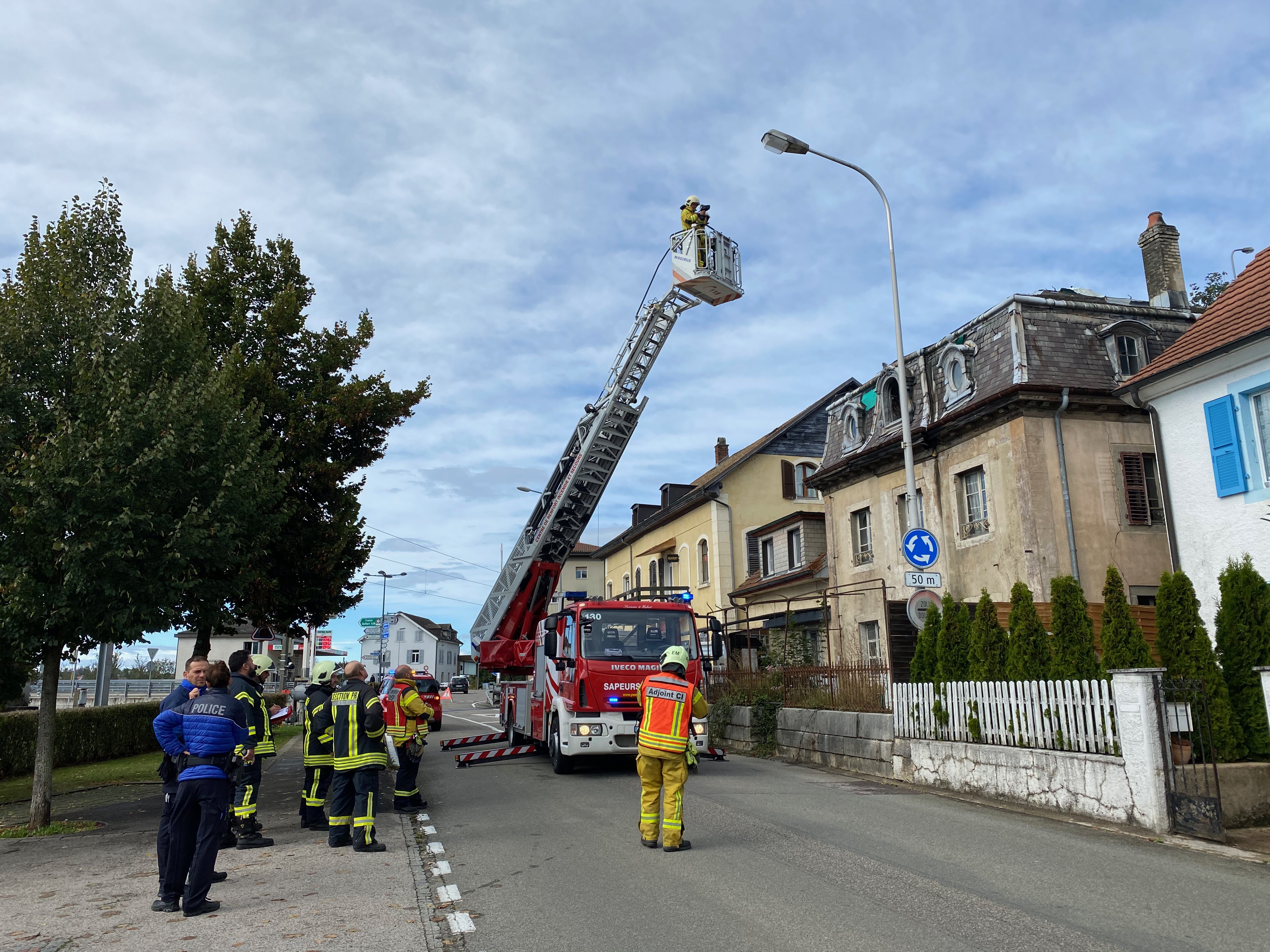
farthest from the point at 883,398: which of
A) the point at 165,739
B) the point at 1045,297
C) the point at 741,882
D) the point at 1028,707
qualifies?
the point at 165,739

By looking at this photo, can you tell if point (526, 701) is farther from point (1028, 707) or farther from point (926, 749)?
Result: point (1028, 707)

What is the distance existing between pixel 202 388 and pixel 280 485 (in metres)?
1.87

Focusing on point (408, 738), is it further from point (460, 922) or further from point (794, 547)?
point (794, 547)

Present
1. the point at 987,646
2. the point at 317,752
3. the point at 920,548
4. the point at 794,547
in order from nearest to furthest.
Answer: the point at 317,752
the point at 987,646
the point at 920,548
the point at 794,547

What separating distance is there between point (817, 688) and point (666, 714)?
911cm

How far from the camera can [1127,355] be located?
19484 millimetres

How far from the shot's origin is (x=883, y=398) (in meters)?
24.2

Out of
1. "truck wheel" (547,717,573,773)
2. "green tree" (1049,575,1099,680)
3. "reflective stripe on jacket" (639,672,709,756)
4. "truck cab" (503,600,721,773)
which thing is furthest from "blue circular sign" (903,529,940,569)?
"reflective stripe on jacket" (639,672,709,756)

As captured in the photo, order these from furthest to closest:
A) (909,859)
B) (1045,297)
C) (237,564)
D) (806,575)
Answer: (806,575)
(1045,297)
(237,564)
(909,859)

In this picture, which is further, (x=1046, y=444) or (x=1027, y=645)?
(x=1046, y=444)

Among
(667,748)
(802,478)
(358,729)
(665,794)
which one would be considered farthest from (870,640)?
(358,729)

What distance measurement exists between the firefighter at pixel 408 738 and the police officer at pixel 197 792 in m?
3.46

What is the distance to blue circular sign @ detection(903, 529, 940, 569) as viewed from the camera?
13.4 m

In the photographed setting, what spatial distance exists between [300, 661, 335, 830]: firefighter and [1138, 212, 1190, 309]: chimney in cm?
2047
